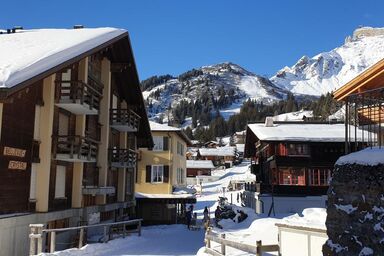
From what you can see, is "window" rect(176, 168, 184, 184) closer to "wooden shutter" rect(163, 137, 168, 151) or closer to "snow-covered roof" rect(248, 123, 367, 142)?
"wooden shutter" rect(163, 137, 168, 151)

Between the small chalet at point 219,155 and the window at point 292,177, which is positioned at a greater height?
the small chalet at point 219,155

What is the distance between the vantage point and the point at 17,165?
18.3 m

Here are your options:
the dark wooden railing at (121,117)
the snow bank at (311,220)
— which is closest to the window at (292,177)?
the dark wooden railing at (121,117)

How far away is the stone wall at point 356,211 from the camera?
7.66 metres

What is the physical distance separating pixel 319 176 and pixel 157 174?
47.8 ft

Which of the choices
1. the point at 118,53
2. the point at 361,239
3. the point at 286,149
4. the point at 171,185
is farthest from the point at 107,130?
the point at 361,239

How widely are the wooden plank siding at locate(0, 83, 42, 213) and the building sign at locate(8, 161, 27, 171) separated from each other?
120 mm

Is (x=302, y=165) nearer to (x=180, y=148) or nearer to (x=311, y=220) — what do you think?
(x=180, y=148)

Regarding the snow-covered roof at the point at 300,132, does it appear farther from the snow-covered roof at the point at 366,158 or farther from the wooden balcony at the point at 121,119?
the snow-covered roof at the point at 366,158

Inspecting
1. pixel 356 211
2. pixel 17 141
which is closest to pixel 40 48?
pixel 17 141

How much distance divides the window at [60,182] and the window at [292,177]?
79.4 ft

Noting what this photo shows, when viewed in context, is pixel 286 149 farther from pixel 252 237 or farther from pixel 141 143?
pixel 252 237

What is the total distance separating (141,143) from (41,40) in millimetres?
17614

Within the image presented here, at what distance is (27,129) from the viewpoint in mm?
19188
